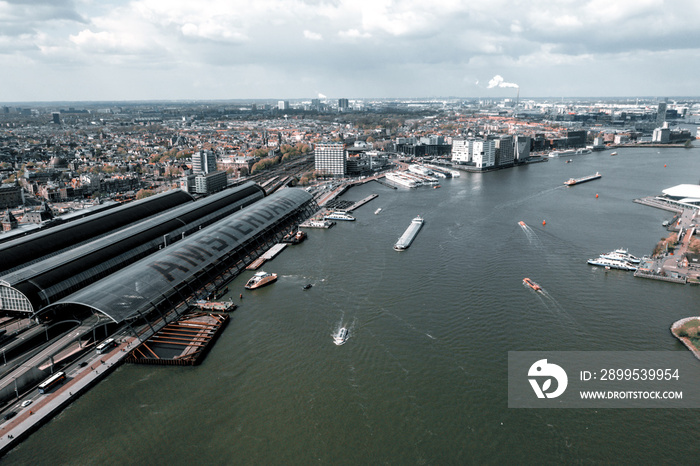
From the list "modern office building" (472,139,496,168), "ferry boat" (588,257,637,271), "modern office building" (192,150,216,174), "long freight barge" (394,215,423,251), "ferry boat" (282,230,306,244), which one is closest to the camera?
"ferry boat" (588,257,637,271)

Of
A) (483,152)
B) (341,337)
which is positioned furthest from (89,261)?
(483,152)

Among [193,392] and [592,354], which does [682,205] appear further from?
[193,392]

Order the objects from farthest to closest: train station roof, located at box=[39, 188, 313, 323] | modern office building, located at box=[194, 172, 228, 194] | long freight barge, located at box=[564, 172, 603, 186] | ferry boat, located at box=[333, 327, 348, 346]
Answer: long freight barge, located at box=[564, 172, 603, 186] < modern office building, located at box=[194, 172, 228, 194] < ferry boat, located at box=[333, 327, 348, 346] < train station roof, located at box=[39, 188, 313, 323]

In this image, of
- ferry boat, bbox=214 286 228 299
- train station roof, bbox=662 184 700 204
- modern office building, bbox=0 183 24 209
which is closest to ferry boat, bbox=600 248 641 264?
train station roof, bbox=662 184 700 204

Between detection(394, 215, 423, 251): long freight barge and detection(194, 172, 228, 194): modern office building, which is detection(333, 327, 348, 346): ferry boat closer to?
detection(394, 215, 423, 251): long freight barge

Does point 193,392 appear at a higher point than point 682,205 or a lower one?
lower

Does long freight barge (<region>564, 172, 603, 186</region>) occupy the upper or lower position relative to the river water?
upper

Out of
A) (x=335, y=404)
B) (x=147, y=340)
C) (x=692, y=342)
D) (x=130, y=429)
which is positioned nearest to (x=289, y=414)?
(x=335, y=404)

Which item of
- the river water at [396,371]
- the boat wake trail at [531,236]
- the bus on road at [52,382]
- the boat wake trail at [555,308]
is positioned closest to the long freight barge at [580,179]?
the boat wake trail at [531,236]
